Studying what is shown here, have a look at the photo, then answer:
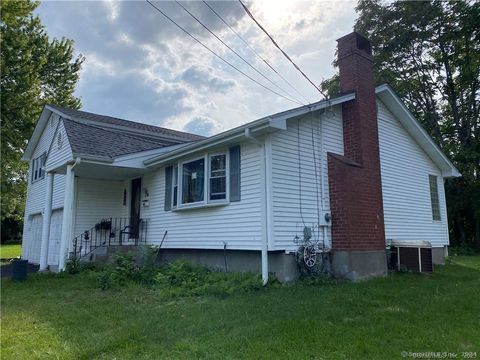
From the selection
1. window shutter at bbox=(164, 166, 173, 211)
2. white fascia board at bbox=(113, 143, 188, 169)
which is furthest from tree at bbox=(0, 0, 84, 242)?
window shutter at bbox=(164, 166, 173, 211)

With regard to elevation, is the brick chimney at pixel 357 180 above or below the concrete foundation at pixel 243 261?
above

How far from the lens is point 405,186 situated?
11898mm

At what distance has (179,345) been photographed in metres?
4.28

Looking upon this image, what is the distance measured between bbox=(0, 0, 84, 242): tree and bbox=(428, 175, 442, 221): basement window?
20858 millimetres

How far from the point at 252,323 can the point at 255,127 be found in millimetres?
4088

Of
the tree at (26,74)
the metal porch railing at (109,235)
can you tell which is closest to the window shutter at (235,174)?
the metal porch railing at (109,235)

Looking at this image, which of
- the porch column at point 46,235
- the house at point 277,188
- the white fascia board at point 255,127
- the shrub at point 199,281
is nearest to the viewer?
the shrub at point 199,281

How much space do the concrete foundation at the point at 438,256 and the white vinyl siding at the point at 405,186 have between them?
0.19m

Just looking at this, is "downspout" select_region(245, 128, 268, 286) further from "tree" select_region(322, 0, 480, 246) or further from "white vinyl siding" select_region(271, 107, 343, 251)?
"tree" select_region(322, 0, 480, 246)

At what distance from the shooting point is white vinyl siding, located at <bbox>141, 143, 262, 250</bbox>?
8.35 meters

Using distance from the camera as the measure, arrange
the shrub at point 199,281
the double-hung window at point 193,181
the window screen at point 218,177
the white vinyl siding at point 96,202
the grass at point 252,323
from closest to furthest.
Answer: the grass at point 252,323
the shrub at point 199,281
the window screen at point 218,177
the double-hung window at point 193,181
the white vinyl siding at point 96,202

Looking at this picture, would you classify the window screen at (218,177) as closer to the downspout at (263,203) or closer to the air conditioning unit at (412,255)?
the downspout at (263,203)

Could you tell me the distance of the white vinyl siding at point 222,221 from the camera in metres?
8.35

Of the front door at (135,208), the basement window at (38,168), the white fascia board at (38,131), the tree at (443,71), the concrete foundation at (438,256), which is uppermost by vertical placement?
the tree at (443,71)
